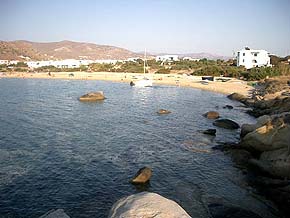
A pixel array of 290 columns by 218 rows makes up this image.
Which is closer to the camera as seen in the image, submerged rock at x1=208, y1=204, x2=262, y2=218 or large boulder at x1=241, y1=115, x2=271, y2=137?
submerged rock at x1=208, y1=204, x2=262, y2=218

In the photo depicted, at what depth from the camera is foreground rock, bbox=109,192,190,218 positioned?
862cm

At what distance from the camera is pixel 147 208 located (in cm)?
895

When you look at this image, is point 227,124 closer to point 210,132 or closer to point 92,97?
point 210,132

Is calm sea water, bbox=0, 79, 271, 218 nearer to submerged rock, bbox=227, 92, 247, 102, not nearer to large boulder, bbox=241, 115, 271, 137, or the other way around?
large boulder, bbox=241, 115, 271, 137

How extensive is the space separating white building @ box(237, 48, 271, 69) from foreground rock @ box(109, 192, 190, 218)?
10432cm

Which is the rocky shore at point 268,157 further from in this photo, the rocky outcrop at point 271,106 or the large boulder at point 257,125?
the rocky outcrop at point 271,106

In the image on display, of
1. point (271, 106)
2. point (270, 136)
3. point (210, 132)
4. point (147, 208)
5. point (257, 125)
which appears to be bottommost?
point (210, 132)

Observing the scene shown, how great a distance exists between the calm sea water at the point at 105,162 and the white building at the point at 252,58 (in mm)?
69444

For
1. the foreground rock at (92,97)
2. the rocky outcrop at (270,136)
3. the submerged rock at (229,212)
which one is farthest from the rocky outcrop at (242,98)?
the submerged rock at (229,212)

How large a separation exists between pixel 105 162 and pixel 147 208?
46.7ft

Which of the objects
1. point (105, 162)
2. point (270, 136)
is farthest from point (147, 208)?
point (270, 136)

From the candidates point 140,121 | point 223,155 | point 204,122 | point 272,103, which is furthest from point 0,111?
point 272,103

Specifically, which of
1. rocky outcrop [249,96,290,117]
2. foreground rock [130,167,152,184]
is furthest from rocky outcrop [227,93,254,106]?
foreground rock [130,167,152,184]

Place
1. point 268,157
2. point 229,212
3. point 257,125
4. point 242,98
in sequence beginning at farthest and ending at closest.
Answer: point 242,98, point 257,125, point 268,157, point 229,212
